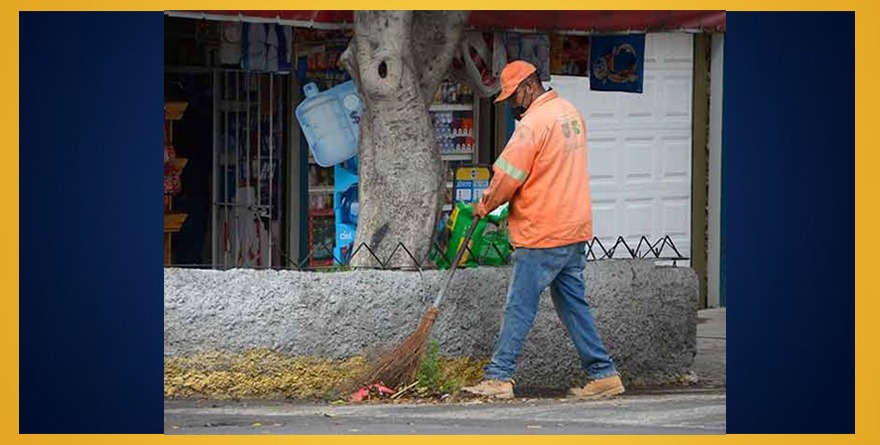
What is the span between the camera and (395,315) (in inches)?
354

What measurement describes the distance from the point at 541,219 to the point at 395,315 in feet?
2.83

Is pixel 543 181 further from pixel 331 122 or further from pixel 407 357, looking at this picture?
pixel 331 122

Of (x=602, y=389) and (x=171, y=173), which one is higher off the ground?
(x=171, y=173)

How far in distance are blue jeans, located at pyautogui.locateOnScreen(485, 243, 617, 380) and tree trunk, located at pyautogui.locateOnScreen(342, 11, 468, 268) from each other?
32.6 inches

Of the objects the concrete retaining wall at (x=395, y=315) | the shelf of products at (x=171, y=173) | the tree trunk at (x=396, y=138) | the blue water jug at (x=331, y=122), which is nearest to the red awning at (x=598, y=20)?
the blue water jug at (x=331, y=122)

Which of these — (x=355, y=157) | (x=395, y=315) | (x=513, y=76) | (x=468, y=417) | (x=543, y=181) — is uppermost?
(x=513, y=76)

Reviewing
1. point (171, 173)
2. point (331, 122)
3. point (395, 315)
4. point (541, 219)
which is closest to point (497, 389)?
point (395, 315)

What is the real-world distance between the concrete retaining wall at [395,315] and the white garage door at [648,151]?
131 inches

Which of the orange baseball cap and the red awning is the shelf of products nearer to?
the red awning

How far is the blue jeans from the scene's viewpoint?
28.5 feet

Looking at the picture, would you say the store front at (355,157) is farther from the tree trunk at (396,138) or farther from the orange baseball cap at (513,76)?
the orange baseball cap at (513,76)

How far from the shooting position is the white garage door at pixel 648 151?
505 inches

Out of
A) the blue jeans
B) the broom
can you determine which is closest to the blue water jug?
the broom
